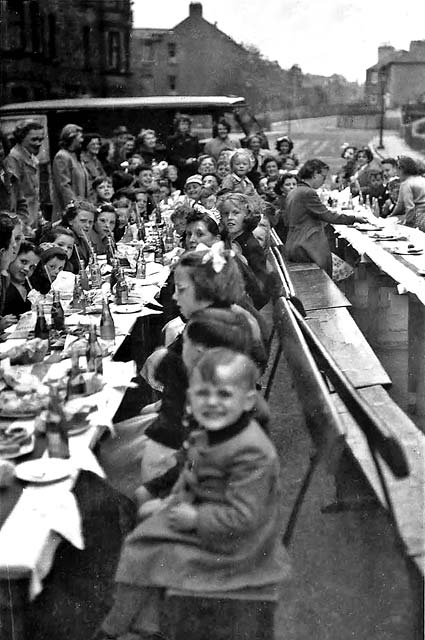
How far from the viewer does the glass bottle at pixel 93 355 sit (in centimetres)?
326

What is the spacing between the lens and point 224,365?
234 cm

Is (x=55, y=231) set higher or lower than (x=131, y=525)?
higher

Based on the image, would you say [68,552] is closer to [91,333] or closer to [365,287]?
[91,333]

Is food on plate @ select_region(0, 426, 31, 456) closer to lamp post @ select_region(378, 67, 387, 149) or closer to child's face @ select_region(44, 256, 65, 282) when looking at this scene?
lamp post @ select_region(378, 67, 387, 149)

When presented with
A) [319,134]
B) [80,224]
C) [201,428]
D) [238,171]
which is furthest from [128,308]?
[238,171]

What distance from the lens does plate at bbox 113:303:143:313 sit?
175 inches

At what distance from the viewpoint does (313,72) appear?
311 cm

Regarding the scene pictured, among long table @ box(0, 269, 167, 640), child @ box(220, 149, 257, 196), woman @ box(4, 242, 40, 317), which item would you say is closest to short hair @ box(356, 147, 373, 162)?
child @ box(220, 149, 257, 196)

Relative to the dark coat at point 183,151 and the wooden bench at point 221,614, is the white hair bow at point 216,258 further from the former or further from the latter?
the dark coat at point 183,151

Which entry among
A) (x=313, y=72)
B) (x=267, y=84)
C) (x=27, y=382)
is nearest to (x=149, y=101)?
(x=267, y=84)

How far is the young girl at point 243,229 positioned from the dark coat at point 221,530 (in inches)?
79.2

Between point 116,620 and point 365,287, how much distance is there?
11.0ft

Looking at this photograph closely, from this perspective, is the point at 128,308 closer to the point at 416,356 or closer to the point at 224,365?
the point at 416,356

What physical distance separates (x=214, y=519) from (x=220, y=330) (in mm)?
625
